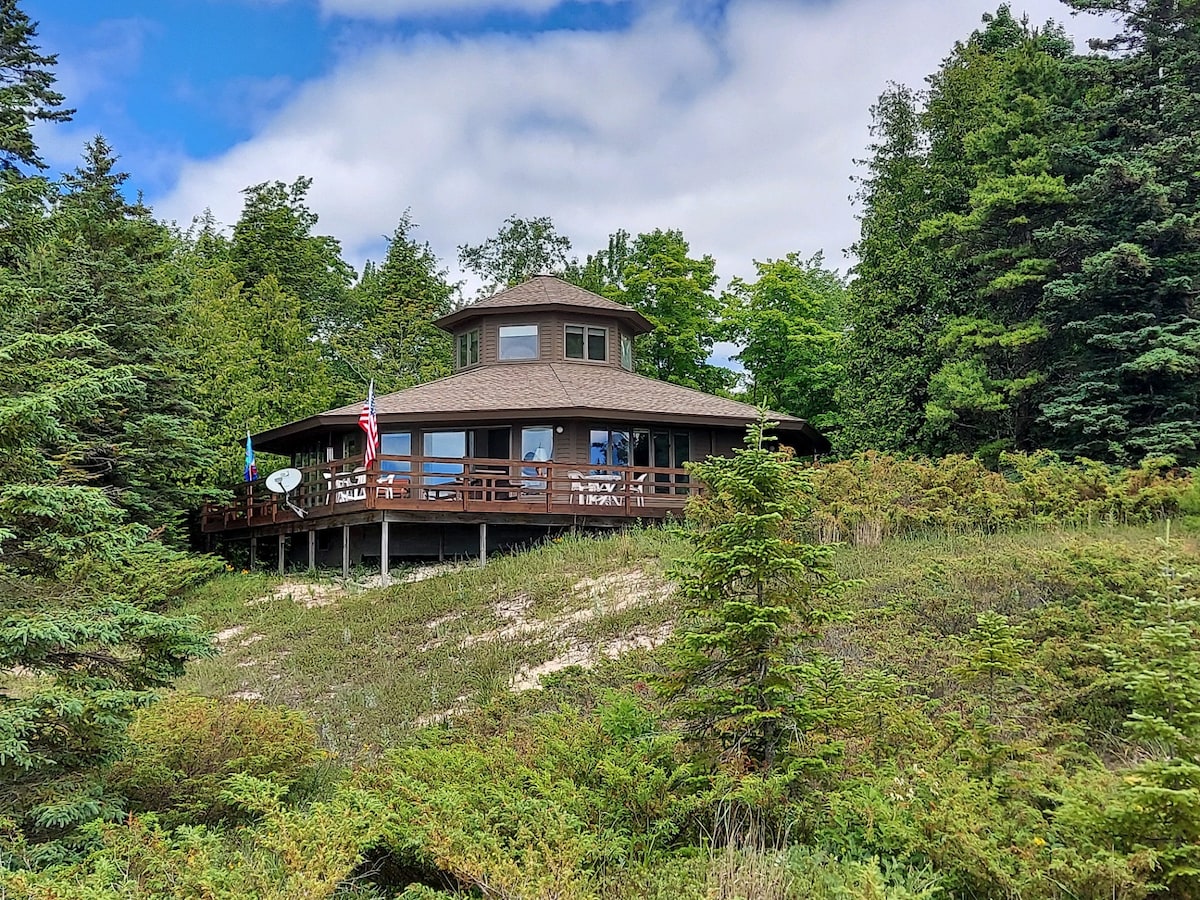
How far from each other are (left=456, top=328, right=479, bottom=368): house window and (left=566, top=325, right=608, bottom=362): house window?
280 centimetres

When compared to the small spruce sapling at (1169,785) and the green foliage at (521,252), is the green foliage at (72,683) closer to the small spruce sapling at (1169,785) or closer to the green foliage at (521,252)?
the small spruce sapling at (1169,785)

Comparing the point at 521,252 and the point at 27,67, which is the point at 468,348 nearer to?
the point at 27,67

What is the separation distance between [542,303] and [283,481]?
8.54 m

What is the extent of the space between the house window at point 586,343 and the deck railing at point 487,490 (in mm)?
4913

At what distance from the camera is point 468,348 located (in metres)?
26.4

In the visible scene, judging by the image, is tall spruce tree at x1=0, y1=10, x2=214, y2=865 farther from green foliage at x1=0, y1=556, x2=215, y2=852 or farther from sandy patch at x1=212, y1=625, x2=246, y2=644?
sandy patch at x1=212, y1=625, x2=246, y2=644

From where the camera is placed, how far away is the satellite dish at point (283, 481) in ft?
66.7

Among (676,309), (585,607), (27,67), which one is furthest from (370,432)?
(676,309)

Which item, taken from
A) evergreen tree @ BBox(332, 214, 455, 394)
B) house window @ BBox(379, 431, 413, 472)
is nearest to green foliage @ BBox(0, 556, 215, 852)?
house window @ BBox(379, 431, 413, 472)

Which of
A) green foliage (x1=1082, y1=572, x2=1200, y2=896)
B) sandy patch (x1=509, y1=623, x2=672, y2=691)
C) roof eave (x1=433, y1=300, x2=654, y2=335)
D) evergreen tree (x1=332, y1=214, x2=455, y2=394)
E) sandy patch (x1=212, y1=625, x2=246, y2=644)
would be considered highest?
evergreen tree (x1=332, y1=214, x2=455, y2=394)

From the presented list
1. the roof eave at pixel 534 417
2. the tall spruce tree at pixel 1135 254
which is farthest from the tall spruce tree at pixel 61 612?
the tall spruce tree at pixel 1135 254

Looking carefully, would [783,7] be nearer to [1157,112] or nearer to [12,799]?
[1157,112]

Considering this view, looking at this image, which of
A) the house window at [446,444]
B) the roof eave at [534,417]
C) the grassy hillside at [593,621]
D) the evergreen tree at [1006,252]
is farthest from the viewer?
the house window at [446,444]

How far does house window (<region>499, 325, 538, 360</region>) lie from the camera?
25234mm
